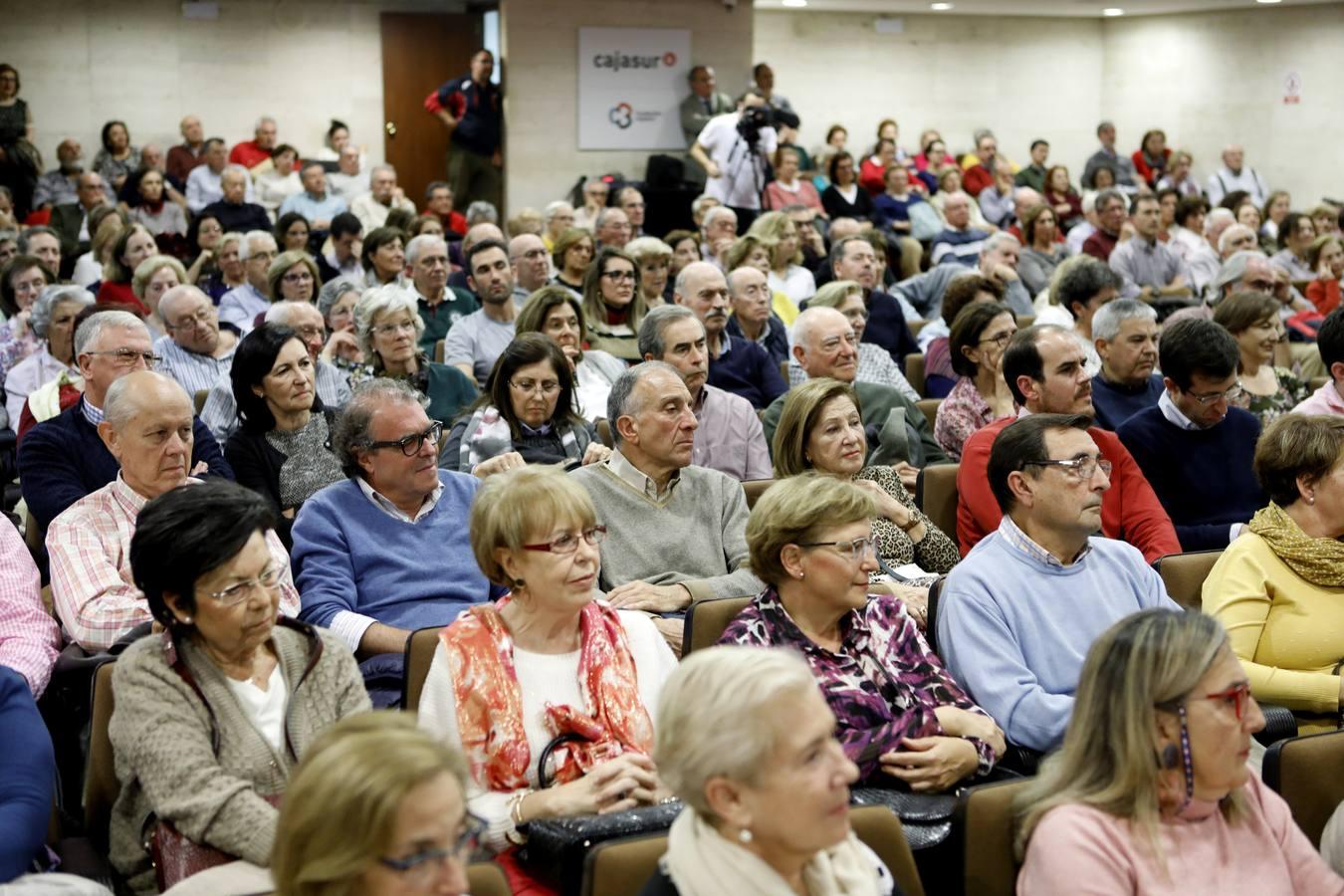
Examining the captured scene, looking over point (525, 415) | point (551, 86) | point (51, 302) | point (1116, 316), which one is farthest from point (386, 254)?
point (551, 86)

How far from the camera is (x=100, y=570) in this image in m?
3.15

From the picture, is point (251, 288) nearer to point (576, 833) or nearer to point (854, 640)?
point (854, 640)

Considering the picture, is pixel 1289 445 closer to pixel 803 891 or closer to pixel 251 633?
pixel 803 891

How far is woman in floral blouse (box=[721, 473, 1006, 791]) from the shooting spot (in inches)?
104

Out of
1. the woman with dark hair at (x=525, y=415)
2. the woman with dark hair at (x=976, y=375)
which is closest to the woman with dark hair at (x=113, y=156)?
the woman with dark hair at (x=525, y=415)

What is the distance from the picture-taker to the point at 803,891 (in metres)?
1.97

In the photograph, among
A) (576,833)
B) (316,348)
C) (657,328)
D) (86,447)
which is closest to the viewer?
(576,833)

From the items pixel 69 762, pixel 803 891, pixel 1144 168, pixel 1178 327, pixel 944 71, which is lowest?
pixel 69 762

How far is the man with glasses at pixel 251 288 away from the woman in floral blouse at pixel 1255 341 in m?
4.92

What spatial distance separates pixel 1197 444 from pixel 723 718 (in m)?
2.78

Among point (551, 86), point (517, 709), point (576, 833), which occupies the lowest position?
point (576, 833)

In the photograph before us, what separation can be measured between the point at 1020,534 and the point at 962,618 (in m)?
0.25

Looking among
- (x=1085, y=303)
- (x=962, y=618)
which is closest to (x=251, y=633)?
(x=962, y=618)

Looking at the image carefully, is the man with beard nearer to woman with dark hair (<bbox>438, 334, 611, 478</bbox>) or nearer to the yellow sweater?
woman with dark hair (<bbox>438, 334, 611, 478</bbox>)
